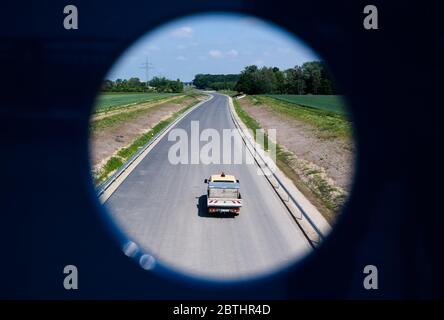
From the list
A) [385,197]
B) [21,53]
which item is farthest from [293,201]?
[21,53]

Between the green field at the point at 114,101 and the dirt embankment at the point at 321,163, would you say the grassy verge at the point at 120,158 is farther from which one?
the dirt embankment at the point at 321,163

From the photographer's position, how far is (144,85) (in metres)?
147

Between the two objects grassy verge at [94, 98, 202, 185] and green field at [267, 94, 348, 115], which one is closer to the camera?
grassy verge at [94, 98, 202, 185]

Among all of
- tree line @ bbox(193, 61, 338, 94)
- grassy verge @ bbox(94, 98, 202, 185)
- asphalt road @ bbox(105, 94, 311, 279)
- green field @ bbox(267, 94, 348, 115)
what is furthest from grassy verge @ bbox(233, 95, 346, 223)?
tree line @ bbox(193, 61, 338, 94)

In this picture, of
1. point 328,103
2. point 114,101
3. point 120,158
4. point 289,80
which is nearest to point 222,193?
point 120,158

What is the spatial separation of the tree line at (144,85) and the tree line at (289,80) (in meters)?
26.7

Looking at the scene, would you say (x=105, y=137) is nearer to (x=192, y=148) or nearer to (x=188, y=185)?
(x=192, y=148)

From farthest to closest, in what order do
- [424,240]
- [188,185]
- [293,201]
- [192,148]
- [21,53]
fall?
[192,148] < [21,53] < [188,185] < [293,201] < [424,240]

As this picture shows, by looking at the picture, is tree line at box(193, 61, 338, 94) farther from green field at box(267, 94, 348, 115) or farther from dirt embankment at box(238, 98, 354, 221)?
dirt embankment at box(238, 98, 354, 221)

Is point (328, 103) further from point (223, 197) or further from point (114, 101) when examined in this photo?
point (223, 197)

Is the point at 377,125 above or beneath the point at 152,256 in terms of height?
above

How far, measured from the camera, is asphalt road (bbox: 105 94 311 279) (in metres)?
12.1
